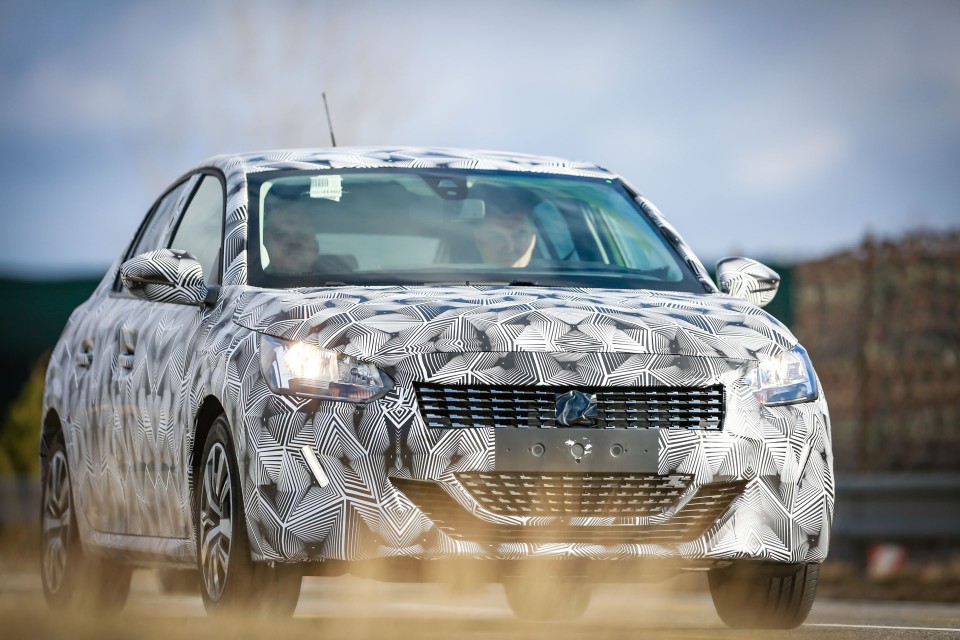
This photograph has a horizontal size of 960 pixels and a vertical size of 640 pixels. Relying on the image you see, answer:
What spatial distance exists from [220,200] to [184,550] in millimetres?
1379

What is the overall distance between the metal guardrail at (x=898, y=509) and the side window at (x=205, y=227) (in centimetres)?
575

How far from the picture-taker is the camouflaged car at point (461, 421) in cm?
594

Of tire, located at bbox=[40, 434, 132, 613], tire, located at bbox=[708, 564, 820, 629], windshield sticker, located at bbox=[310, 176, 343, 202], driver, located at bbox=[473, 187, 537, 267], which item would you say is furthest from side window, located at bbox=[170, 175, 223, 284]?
tire, located at bbox=[708, 564, 820, 629]

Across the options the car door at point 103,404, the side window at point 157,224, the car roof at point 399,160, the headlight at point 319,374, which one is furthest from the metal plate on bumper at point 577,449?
the side window at point 157,224

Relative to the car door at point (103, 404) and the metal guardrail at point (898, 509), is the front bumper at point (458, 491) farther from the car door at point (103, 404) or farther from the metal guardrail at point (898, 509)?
the metal guardrail at point (898, 509)

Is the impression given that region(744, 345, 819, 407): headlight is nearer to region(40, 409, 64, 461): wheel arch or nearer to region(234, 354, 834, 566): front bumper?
region(234, 354, 834, 566): front bumper

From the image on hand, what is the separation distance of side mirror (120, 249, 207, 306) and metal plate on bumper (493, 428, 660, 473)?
57.4 inches

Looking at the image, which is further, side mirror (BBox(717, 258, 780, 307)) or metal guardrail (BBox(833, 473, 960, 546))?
metal guardrail (BBox(833, 473, 960, 546))

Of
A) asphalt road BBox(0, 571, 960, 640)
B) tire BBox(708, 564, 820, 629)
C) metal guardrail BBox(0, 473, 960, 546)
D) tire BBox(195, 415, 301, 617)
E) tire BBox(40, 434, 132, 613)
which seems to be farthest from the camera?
metal guardrail BBox(0, 473, 960, 546)

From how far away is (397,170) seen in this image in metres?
7.63

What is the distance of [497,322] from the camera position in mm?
6113

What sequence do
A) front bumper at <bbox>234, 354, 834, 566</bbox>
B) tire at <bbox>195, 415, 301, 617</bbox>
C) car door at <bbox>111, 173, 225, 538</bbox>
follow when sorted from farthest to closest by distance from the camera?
car door at <bbox>111, 173, 225, 538</bbox>, tire at <bbox>195, 415, 301, 617</bbox>, front bumper at <bbox>234, 354, 834, 566</bbox>

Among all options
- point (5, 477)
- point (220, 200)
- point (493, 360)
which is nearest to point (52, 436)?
point (220, 200)

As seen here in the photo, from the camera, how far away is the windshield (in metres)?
Answer: 6.96
